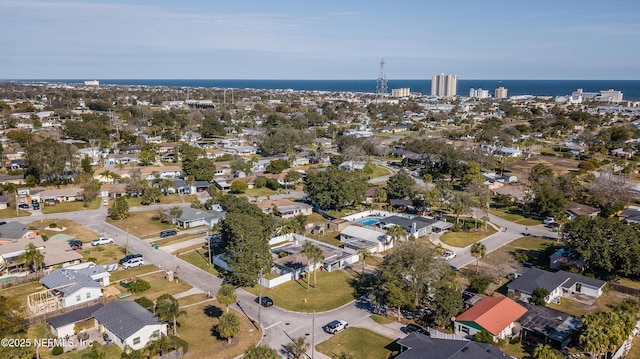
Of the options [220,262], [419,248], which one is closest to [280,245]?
[220,262]

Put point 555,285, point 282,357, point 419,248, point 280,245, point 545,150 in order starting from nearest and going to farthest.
A: 1. point 282,357
2. point 419,248
3. point 555,285
4. point 280,245
5. point 545,150

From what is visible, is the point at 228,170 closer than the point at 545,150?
Yes

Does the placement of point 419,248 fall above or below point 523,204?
above

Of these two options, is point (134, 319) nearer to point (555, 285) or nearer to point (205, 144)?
point (555, 285)

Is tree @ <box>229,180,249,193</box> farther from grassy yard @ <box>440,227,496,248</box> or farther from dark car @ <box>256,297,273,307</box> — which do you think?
dark car @ <box>256,297,273,307</box>

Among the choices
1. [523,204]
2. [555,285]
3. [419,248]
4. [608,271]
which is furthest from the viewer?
[523,204]

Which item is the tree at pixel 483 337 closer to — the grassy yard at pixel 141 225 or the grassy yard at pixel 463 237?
the grassy yard at pixel 463 237

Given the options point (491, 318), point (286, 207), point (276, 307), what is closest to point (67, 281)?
point (276, 307)

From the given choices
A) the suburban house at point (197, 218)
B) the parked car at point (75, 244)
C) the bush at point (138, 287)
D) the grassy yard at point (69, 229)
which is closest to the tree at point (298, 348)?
the bush at point (138, 287)

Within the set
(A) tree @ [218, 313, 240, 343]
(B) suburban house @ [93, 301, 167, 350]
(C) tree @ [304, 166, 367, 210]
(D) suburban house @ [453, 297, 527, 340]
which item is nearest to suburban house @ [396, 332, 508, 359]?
(D) suburban house @ [453, 297, 527, 340]
